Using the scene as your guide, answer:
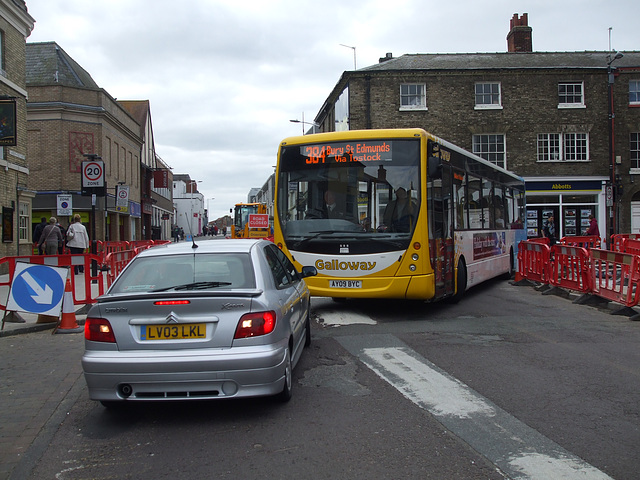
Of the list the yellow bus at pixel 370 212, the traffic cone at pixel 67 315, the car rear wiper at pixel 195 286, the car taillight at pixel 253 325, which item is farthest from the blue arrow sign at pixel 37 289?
the car taillight at pixel 253 325

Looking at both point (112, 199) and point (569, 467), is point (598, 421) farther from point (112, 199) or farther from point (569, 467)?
point (112, 199)

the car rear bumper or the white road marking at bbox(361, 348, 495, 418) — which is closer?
the car rear bumper

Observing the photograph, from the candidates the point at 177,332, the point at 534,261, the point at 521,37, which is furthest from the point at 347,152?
the point at 521,37

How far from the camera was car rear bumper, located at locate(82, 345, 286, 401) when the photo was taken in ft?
14.7

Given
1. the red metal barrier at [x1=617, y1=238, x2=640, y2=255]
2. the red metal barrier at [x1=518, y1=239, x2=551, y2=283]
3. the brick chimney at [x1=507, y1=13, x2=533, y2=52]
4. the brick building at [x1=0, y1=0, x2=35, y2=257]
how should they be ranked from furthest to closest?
the brick chimney at [x1=507, y1=13, x2=533, y2=52], the brick building at [x1=0, y1=0, x2=35, y2=257], the red metal barrier at [x1=617, y1=238, x2=640, y2=255], the red metal barrier at [x1=518, y1=239, x2=551, y2=283]

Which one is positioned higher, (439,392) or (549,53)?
(549,53)

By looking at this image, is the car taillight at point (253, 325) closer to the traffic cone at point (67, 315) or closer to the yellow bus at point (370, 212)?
the yellow bus at point (370, 212)

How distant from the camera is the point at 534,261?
564 inches

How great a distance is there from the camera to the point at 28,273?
901 centimetres

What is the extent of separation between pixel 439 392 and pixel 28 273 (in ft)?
22.2

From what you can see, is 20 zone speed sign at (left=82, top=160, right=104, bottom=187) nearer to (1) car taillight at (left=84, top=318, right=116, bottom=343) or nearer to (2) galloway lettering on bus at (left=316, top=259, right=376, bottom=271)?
(2) galloway lettering on bus at (left=316, top=259, right=376, bottom=271)

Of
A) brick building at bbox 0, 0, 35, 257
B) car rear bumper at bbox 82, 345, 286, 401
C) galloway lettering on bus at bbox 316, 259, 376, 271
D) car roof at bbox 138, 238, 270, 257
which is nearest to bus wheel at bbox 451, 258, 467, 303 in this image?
galloway lettering on bus at bbox 316, 259, 376, 271

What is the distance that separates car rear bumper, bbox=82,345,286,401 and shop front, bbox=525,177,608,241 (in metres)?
28.8

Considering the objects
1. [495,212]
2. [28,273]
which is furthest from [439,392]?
[495,212]
